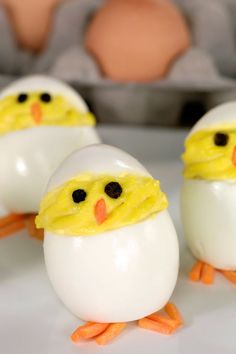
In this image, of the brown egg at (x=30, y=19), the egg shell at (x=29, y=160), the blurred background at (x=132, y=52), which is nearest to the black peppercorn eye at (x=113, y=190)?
the egg shell at (x=29, y=160)

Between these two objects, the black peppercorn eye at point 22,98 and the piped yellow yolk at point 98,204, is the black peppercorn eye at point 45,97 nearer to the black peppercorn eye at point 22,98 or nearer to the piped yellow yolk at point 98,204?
the black peppercorn eye at point 22,98

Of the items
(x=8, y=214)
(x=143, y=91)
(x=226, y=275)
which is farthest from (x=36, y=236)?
(x=143, y=91)

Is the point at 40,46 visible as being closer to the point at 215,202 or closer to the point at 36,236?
the point at 36,236

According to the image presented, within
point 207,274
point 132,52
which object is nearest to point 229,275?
point 207,274

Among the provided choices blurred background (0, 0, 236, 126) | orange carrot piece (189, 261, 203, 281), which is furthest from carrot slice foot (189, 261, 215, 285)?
blurred background (0, 0, 236, 126)

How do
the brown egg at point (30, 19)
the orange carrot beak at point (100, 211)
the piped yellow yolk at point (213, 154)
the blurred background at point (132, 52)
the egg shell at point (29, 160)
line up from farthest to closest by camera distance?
the brown egg at point (30, 19) → the blurred background at point (132, 52) → the egg shell at point (29, 160) → the piped yellow yolk at point (213, 154) → the orange carrot beak at point (100, 211)

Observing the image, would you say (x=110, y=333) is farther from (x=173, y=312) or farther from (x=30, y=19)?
(x=30, y=19)

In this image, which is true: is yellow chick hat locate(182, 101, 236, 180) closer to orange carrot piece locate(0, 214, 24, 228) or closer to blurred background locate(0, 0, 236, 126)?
orange carrot piece locate(0, 214, 24, 228)
